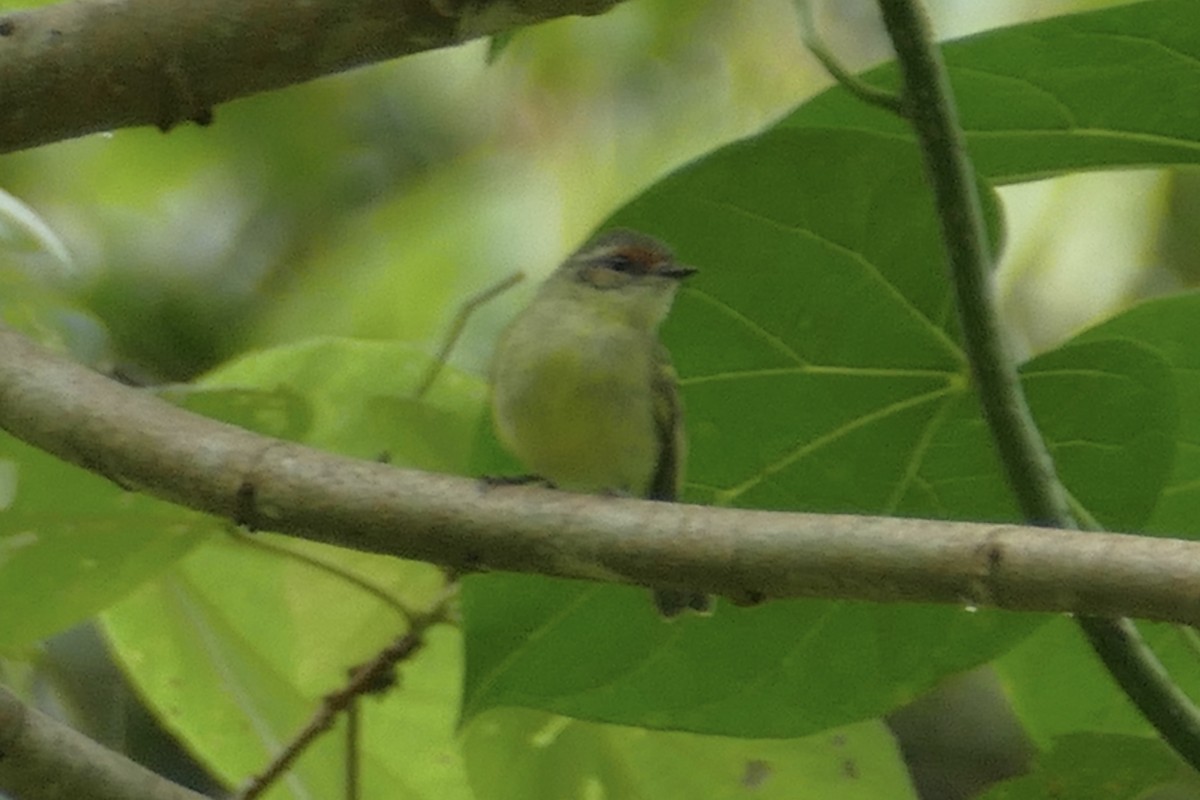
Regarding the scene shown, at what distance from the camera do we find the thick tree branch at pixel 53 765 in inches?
49.3

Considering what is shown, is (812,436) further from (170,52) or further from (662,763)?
(170,52)

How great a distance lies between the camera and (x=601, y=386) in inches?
67.0

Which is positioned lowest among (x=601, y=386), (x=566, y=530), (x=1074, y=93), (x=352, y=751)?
(x=352, y=751)

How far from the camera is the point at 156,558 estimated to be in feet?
4.85

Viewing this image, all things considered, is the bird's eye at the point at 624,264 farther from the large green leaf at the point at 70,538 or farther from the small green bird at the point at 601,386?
the large green leaf at the point at 70,538

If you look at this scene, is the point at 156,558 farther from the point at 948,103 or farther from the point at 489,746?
the point at 948,103

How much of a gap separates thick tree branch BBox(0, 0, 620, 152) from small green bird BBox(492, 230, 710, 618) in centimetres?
42

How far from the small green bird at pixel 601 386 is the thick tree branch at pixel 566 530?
0.50 meters

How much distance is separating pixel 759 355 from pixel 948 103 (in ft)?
1.07

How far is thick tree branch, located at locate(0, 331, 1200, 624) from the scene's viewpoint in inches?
31.6

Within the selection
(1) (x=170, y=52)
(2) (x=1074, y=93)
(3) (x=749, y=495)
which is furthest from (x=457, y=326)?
(2) (x=1074, y=93)

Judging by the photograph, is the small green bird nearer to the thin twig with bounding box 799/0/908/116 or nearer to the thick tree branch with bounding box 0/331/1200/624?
the thin twig with bounding box 799/0/908/116

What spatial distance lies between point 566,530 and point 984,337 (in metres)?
0.34

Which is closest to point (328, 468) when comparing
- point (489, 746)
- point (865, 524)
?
point (865, 524)
